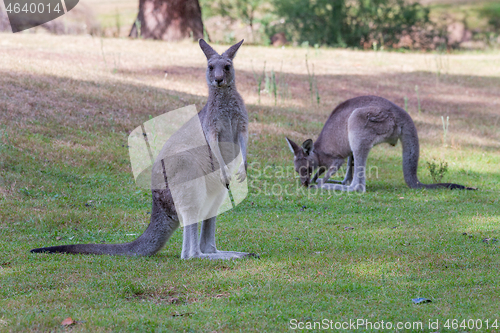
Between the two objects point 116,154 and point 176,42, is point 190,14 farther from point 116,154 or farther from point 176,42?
point 116,154

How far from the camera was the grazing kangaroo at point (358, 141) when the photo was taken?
7.73 meters

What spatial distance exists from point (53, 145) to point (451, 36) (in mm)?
22305

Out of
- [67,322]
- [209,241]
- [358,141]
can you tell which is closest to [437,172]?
[358,141]

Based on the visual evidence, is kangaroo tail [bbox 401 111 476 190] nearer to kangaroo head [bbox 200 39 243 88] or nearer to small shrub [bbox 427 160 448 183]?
small shrub [bbox 427 160 448 183]

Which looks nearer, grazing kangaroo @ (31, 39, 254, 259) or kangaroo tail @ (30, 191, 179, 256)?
grazing kangaroo @ (31, 39, 254, 259)

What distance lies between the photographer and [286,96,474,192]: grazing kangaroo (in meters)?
7.73

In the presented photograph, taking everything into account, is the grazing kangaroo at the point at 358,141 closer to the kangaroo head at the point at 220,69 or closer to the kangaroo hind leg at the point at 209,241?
the kangaroo head at the point at 220,69

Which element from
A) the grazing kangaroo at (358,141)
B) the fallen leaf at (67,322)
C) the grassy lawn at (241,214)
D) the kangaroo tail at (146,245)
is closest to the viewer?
the fallen leaf at (67,322)

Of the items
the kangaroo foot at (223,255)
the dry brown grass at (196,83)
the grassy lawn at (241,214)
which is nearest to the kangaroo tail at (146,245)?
the grassy lawn at (241,214)

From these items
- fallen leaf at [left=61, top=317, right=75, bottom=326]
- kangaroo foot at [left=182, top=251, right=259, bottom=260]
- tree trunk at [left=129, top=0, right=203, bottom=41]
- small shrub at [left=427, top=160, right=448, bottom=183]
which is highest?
tree trunk at [left=129, top=0, right=203, bottom=41]

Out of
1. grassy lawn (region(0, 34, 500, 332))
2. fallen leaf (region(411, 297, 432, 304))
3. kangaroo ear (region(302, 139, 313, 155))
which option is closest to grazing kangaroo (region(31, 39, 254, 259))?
grassy lawn (region(0, 34, 500, 332))

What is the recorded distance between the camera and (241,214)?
6883 millimetres

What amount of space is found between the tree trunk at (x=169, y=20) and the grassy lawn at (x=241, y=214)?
2.16m

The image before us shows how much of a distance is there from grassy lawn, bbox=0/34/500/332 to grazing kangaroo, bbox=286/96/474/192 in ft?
1.00
